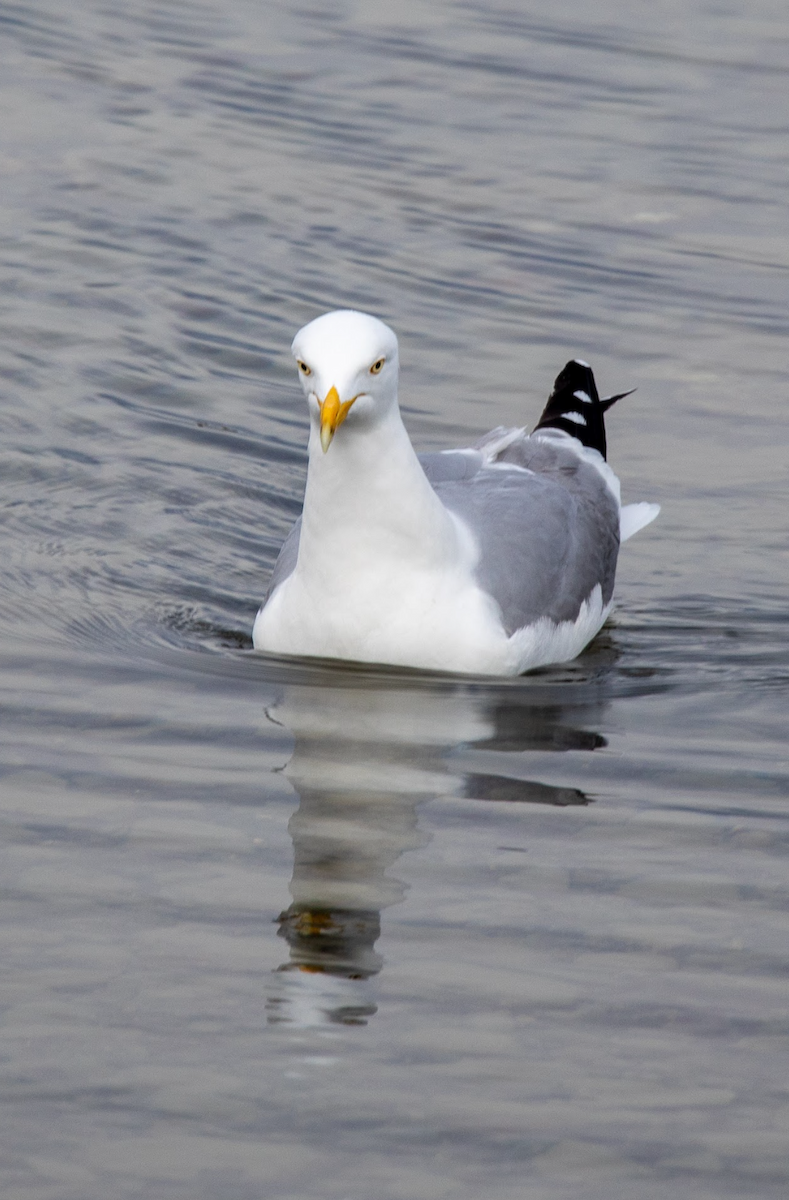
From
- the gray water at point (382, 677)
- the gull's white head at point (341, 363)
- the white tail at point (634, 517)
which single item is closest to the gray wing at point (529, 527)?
the white tail at point (634, 517)

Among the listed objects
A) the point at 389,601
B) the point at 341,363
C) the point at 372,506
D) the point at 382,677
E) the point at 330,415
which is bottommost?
the point at 382,677

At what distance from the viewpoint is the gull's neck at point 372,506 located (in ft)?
19.2

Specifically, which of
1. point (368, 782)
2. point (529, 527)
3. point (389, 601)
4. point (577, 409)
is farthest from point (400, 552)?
point (577, 409)

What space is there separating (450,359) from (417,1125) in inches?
234

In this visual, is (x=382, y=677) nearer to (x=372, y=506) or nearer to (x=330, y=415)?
(x=372, y=506)

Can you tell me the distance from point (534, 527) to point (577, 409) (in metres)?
1.30

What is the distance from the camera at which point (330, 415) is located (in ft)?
17.5

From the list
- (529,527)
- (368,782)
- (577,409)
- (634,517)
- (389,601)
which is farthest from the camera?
(577,409)

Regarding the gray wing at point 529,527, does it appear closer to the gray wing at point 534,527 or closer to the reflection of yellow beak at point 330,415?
the gray wing at point 534,527

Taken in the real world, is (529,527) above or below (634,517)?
below

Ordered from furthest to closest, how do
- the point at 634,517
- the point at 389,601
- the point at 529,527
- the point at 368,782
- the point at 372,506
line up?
the point at 634,517, the point at 529,527, the point at 389,601, the point at 372,506, the point at 368,782

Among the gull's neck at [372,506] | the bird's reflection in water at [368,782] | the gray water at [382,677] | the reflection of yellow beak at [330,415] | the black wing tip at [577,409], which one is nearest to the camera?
the gray water at [382,677]

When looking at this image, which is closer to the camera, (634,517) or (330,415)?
(330,415)

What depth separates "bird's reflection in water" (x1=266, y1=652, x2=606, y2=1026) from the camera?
4293mm
